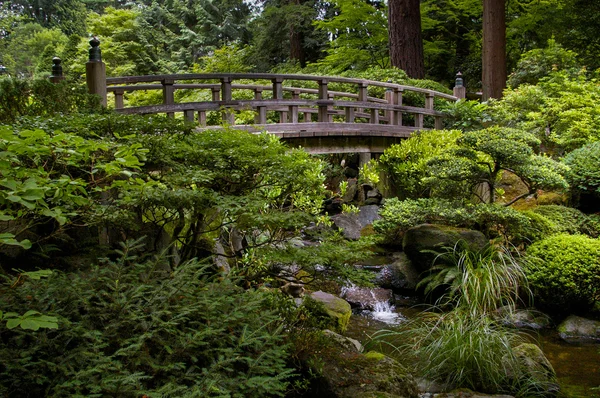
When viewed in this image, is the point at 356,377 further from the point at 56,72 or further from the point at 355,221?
the point at 355,221

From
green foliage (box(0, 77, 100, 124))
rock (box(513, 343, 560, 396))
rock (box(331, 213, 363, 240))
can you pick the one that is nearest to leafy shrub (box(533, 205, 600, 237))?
rock (box(331, 213, 363, 240))

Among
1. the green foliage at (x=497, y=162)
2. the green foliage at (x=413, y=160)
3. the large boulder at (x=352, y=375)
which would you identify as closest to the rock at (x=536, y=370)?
the large boulder at (x=352, y=375)

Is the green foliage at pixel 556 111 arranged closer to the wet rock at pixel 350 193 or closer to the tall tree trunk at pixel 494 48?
the tall tree trunk at pixel 494 48

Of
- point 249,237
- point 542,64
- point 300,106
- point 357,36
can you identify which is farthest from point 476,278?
point 357,36

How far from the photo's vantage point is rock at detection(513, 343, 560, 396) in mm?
4633

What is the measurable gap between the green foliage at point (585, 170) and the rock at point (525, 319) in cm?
268

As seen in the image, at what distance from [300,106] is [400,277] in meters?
4.70

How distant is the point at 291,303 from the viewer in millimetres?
4344

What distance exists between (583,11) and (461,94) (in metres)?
3.61

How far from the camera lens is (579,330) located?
6.32 meters

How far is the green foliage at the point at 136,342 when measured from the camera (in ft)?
8.29

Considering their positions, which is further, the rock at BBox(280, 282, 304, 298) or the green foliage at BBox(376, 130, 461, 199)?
the green foliage at BBox(376, 130, 461, 199)

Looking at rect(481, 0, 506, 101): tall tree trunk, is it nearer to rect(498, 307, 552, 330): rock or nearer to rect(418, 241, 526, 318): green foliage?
rect(418, 241, 526, 318): green foliage

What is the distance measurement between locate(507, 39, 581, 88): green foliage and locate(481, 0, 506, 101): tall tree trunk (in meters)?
0.37
